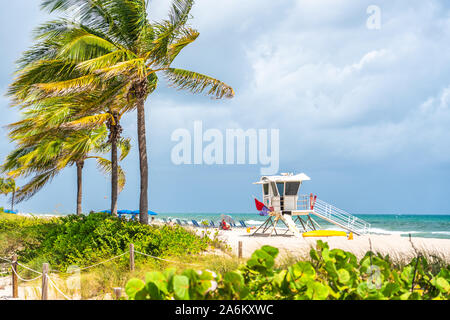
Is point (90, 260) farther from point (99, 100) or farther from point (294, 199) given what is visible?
point (294, 199)

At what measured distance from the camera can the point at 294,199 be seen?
24.0 meters

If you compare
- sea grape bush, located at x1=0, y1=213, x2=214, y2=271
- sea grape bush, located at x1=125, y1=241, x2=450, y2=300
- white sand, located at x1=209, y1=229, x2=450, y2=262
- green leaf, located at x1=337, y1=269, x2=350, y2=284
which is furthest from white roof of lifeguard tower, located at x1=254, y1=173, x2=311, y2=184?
green leaf, located at x1=337, y1=269, x2=350, y2=284

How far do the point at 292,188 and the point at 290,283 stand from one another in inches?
849

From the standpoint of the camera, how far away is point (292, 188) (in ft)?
78.6

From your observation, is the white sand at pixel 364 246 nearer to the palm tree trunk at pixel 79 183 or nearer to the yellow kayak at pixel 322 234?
the yellow kayak at pixel 322 234

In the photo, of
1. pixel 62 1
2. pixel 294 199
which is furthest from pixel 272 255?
pixel 294 199

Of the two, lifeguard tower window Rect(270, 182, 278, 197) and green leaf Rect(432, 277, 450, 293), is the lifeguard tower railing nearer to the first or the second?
lifeguard tower window Rect(270, 182, 278, 197)

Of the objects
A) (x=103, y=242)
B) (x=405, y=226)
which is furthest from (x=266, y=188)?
(x=405, y=226)

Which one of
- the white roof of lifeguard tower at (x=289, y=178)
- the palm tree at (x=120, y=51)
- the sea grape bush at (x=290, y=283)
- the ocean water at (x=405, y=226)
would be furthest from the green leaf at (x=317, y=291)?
the ocean water at (x=405, y=226)

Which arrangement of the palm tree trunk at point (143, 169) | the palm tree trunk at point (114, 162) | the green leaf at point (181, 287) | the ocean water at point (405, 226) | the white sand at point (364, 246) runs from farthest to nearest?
the ocean water at point (405, 226)
the palm tree trunk at point (114, 162)
the palm tree trunk at point (143, 169)
the white sand at point (364, 246)
the green leaf at point (181, 287)

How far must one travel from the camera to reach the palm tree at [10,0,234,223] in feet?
42.7

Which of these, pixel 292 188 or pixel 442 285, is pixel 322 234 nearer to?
pixel 292 188

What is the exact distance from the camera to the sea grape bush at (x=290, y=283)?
2404mm
